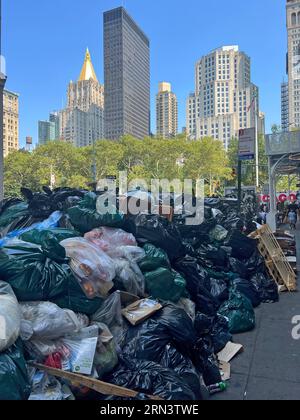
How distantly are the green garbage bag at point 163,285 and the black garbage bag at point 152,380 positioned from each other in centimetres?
104

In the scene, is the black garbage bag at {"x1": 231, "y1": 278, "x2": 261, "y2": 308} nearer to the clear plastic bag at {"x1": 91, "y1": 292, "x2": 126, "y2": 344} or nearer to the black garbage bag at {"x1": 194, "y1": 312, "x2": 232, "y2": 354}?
the black garbage bag at {"x1": 194, "y1": 312, "x2": 232, "y2": 354}

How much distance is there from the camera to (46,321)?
263 cm

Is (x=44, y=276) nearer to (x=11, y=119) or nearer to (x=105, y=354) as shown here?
(x=105, y=354)

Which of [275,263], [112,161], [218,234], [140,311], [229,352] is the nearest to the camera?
[140,311]

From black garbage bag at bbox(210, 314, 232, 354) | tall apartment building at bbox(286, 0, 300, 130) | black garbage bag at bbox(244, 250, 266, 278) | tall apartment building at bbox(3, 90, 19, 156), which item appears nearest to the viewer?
black garbage bag at bbox(210, 314, 232, 354)

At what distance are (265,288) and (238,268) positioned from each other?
A: 525 mm

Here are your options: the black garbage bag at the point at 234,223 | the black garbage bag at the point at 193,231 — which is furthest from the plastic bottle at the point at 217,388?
the black garbage bag at the point at 234,223

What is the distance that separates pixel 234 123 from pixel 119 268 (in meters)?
52.6

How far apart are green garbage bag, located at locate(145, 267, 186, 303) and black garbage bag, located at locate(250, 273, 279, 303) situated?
2.29m

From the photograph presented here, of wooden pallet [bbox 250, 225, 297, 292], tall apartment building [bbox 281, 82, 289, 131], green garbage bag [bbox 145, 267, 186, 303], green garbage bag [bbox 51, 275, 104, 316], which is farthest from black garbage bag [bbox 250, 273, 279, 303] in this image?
tall apartment building [bbox 281, 82, 289, 131]

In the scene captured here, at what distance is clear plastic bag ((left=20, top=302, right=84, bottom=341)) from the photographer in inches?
102

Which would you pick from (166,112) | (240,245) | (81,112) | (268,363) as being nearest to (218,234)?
(240,245)

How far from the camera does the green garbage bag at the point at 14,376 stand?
214 centimetres
